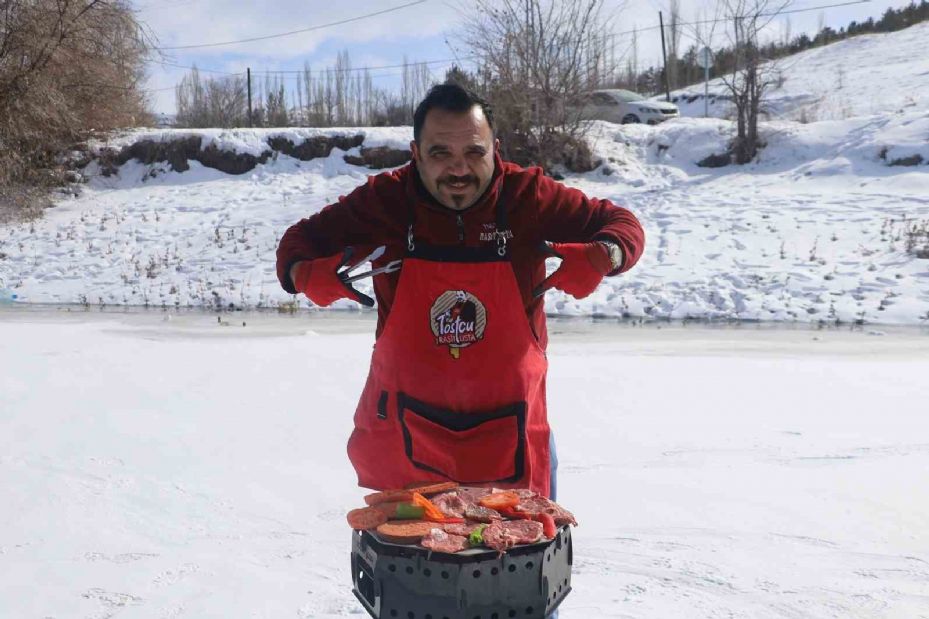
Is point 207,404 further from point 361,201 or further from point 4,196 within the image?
point 4,196

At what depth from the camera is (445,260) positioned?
2072 mm

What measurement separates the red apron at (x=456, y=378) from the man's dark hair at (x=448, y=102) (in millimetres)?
279

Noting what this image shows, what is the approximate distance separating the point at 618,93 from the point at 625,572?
2125 centimetres

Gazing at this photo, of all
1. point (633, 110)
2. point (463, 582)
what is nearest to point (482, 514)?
point (463, 582)

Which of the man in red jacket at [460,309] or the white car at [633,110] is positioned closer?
the man in red jacket at [460,309]

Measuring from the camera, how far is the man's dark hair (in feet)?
A: 6.71

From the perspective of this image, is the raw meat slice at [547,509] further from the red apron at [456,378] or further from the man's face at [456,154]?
the man's face at [456,154]

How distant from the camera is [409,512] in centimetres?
180

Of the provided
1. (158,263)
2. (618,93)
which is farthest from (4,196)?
(618,93)

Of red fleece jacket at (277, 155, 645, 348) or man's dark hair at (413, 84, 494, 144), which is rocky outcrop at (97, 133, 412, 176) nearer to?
red fleece jacket at (277, 155, 645, 348)

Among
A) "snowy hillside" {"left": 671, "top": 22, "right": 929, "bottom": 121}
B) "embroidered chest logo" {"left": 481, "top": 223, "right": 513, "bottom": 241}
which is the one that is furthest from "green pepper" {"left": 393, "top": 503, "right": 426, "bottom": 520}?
"snowy hillside" {"left": 671, "top": 22, "right": 929, "bottom": 121}

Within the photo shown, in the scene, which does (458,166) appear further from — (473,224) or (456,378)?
(456,378)

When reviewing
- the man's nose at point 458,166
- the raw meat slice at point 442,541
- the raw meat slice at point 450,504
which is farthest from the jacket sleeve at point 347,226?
the raw meat slice at point 442,541

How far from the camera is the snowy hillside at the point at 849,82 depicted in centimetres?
2253
